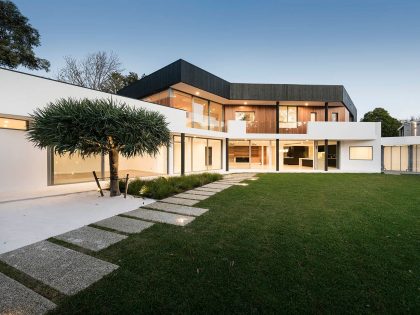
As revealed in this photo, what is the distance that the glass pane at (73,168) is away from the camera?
392 inches

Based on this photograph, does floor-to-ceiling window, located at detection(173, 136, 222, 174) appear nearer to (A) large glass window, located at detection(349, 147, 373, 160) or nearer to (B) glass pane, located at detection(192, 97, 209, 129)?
(B) glass pane, located at detection(192, 97, 209, 129)

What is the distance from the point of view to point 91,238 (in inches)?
156

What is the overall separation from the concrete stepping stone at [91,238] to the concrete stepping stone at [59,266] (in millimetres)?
269

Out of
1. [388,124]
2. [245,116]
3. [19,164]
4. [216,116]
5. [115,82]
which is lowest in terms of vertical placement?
[19,164]

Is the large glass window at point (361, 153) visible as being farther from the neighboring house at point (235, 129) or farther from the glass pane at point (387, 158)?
the glass pane at point (387, 158)

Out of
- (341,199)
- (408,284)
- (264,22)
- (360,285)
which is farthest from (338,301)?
(264,22)

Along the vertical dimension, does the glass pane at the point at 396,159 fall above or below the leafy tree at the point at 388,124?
below

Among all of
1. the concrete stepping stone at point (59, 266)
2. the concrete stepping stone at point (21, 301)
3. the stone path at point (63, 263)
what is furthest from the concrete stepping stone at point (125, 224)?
the concrete stepping stone at point (21, 301)

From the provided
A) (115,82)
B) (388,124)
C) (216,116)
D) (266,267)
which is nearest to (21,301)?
(266,267)

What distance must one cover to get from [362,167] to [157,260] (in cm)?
2140

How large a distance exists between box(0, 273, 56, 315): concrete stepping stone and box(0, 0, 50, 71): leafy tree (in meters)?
21.3

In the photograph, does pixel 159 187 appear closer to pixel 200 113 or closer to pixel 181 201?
pixel 181 201

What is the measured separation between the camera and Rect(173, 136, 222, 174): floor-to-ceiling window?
15.7 m

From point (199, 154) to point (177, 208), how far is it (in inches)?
448
